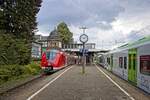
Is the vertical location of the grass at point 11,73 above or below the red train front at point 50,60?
below

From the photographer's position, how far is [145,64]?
19.6 metres

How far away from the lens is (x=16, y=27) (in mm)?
45031

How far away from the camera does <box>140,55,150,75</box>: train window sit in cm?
1881

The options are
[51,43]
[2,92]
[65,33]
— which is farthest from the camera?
[51,43]

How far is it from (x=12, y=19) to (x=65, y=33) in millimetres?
87718

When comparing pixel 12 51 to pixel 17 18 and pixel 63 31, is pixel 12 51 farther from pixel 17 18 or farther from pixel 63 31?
pixel 63 31

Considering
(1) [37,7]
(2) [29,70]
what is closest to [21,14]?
(1) [37,7]

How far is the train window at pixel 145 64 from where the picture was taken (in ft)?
61.7

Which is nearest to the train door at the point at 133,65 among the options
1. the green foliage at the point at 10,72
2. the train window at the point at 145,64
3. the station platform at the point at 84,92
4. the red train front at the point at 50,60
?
the station platform at the point at 84,92

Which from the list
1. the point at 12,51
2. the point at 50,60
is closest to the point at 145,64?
the point at 12,51

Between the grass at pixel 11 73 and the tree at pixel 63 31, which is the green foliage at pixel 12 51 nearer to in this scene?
the grass at pixel 11 73

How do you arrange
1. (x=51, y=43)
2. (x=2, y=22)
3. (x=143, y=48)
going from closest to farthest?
(x=143, y=48)
(x=2, y=22)
(x=51, y=43)

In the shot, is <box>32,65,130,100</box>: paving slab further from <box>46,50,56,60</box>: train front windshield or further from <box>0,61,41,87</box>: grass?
<box>46,50,56,60</box>: train front windshield

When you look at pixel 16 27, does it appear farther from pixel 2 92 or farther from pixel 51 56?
pixel 2 92
